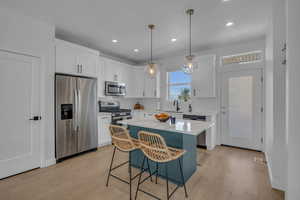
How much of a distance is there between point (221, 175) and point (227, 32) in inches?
118

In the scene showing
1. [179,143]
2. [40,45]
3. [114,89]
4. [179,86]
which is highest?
[40,45]

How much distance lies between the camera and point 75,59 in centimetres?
326

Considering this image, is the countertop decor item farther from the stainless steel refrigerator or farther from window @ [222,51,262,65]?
window @ [222,51,262,65]

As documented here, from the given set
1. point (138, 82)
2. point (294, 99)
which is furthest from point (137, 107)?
point (294, 99)

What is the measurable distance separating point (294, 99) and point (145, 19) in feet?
8.26

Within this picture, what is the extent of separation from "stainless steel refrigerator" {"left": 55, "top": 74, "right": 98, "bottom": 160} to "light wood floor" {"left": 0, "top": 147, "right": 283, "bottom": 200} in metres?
0.38

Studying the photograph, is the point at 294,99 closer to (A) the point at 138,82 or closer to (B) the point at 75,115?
(B) the point at 75,115

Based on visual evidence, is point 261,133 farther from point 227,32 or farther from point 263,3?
point 263,3

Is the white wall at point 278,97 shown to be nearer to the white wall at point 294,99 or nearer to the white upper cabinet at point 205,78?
the white wall at point 294,99

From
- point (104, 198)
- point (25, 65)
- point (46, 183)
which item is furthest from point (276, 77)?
point (25, 65)

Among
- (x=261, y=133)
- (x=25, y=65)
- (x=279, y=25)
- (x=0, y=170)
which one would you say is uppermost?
(x=279, y=25)

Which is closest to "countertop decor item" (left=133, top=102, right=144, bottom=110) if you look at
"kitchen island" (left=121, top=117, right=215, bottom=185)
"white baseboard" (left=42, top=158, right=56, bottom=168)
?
"white baseboard" (left=42, top=158, right=56, bottom=168)

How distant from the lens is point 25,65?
2572 millimetres

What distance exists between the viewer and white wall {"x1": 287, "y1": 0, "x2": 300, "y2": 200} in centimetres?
108
